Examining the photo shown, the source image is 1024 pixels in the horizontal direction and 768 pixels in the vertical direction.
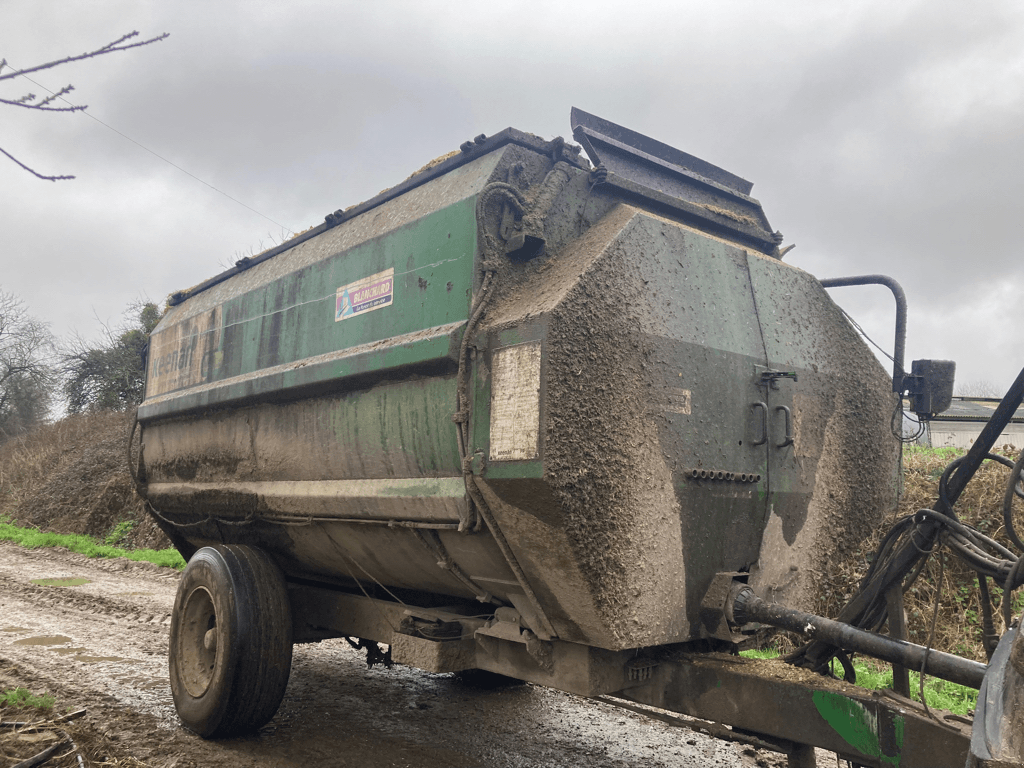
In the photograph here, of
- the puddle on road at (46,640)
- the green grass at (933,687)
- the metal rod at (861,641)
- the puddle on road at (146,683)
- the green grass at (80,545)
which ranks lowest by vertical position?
the puddle on road at (46,640)

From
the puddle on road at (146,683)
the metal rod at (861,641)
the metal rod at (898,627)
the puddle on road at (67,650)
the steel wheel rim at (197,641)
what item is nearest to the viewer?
the metal rod at (861,641)

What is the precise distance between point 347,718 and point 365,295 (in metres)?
2.67

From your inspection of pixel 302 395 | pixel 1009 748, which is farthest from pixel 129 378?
pixel 1009 748

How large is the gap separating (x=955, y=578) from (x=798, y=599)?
3.38 metres

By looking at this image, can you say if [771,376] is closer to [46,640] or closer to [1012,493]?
[1012,493]

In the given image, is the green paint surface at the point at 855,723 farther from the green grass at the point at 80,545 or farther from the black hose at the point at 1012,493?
the green grass at the point at 80,545

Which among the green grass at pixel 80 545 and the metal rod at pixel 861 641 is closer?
the metal rod at pixel 861 641

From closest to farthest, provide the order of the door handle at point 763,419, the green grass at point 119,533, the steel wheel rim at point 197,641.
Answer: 1. the door handle at point 763,419
2. the steel wheel rim at point 197,641
3. the green grass at point 119,533

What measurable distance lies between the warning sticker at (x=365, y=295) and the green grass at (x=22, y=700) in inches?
100

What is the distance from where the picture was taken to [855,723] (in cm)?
254

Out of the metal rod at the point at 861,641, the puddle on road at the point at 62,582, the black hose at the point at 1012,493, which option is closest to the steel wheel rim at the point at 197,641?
the metal rod at the point at 861,641

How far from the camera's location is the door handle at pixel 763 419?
11.4 feet

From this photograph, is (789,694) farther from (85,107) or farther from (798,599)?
(85,107)

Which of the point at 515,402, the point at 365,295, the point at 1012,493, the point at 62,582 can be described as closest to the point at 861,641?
the point at 1012,493
